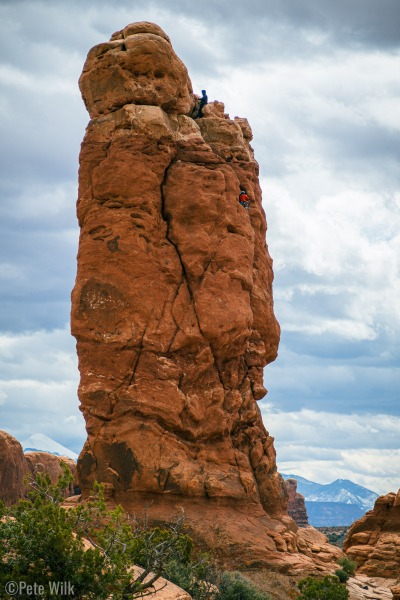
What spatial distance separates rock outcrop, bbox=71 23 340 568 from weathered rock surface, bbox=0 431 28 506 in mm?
19327

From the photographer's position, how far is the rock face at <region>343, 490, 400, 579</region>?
3475 cm

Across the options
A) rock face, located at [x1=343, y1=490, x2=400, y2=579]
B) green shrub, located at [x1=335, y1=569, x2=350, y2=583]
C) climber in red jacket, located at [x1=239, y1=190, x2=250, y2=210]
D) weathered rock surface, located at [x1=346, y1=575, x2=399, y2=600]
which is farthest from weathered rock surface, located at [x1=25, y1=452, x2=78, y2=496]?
green shrub, located at [x1=335, y1=569, x2=350, y2=583]

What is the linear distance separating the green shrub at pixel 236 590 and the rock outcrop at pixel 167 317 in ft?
9.66

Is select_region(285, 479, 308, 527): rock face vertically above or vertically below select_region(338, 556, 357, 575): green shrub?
above

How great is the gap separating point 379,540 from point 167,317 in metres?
16.4

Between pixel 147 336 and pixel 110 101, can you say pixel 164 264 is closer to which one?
pixel 147 336

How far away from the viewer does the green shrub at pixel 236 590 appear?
21.7 meters

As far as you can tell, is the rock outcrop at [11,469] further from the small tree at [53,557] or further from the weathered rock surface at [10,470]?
the small tree at [53,557]

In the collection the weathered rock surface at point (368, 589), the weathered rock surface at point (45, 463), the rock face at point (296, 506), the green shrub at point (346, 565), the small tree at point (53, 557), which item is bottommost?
the weathered rock surface at point (368, 589)

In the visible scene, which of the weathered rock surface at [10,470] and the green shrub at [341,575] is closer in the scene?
the green shrub at [341,575]

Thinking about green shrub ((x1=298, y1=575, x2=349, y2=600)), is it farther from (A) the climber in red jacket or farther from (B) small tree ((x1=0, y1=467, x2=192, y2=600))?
(A) the climber in red jacket

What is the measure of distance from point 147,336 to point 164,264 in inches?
105

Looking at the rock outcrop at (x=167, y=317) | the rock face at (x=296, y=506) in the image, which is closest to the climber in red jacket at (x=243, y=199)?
the rock outcrop at (x=167, y=317)

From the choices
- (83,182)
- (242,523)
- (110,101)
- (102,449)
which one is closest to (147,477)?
(102,449)
